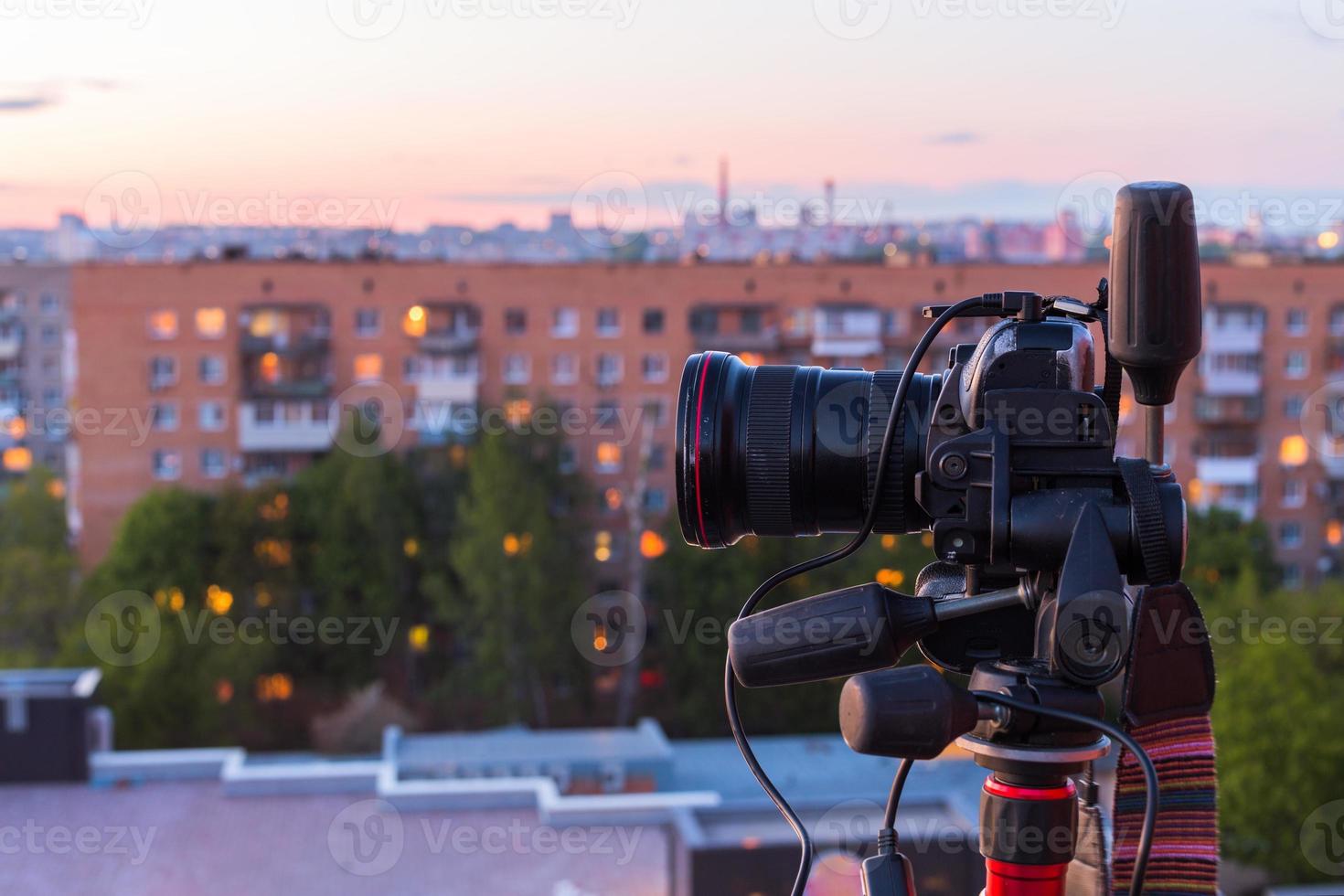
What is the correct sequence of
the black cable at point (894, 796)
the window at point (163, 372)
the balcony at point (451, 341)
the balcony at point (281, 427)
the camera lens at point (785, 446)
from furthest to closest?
the balcony at point (281, 427)
the window at point (163, 372)
the balcony at point (451, 341)
the camera lens at point (785, 446)
the black cable at point (894, 796)

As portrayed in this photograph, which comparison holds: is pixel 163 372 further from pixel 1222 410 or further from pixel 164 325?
pixel 1222 410

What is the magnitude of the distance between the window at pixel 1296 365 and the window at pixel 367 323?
13.6m

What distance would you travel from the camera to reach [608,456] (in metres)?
19.8

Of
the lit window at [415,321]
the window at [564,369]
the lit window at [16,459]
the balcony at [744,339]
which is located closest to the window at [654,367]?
the balcony at [744,339]

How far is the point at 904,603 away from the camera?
3.95 feet

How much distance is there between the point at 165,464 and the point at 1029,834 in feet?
66.9

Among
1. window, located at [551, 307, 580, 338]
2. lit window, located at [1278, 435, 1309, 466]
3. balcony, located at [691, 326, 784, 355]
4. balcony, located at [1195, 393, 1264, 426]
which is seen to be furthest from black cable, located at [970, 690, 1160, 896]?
lit window, located at [1278, 435, 1309, 466]

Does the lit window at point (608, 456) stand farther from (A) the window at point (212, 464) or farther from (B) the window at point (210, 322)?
(B) the window at point (210, 322)

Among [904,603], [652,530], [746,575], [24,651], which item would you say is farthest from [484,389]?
[904,603]

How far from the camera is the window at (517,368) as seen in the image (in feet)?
65.2

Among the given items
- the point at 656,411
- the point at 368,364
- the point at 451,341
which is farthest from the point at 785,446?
the point at 368,364

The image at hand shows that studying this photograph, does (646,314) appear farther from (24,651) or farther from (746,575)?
(24,651)

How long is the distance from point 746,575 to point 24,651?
979 cm

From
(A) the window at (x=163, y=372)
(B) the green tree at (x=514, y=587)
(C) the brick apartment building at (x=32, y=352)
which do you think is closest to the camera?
(B) the green tree at (x=514, y=587)
